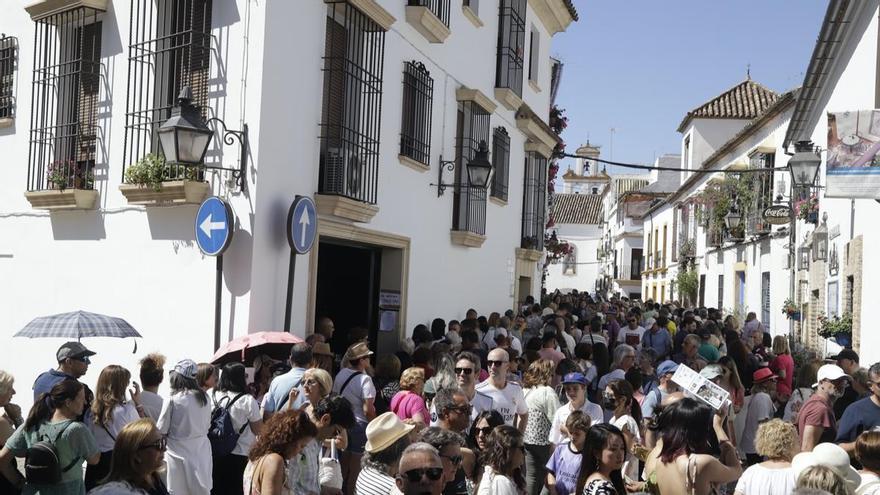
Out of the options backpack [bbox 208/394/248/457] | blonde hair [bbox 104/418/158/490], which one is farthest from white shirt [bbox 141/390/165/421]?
blonde hair [bbox 104/418/158/490]

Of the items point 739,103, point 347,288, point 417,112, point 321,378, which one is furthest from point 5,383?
point 739,103

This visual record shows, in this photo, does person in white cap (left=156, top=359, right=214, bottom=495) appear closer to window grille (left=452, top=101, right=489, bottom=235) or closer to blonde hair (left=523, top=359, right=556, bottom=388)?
blonde hair (left=523, top=359, right=556, bottom=388)

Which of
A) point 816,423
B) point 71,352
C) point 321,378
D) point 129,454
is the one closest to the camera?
point 129,454

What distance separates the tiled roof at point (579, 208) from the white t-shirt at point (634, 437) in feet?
213

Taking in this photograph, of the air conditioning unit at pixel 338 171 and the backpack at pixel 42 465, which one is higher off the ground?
the air conditioning unit at pixel 338 171

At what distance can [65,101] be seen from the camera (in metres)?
11.2

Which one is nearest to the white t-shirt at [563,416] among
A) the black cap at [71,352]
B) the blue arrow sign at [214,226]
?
the blue arrow sign at [214,226]

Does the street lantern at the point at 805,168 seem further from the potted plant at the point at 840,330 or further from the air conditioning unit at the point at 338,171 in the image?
the air conditioning unit at the point at 338,171

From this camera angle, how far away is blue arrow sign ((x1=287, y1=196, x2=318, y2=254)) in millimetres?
9367

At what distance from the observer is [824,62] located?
49.3ft

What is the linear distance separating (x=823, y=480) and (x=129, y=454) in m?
3.36

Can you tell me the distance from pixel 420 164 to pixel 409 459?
9469mm

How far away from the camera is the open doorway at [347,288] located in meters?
13.0

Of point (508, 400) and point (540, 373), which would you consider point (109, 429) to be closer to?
point (508, 400)
